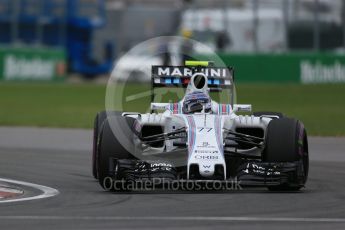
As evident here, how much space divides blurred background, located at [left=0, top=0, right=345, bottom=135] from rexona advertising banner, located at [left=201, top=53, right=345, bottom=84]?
0.04 meters

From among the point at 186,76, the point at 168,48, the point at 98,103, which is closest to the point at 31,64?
the point at 98,103

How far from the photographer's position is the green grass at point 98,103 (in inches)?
1032

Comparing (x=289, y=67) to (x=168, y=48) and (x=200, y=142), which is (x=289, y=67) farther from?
(x=200, y=142)

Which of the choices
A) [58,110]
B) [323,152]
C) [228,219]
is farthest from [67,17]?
[228,219]

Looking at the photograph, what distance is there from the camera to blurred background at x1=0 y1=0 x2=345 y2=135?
36.9m

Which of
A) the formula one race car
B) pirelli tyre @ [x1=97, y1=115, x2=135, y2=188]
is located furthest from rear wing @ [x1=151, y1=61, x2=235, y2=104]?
pirelli tyre @ [x1=97, y1=115, x2=135, y2=188]

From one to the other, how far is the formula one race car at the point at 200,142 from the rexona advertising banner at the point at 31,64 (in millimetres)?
34109

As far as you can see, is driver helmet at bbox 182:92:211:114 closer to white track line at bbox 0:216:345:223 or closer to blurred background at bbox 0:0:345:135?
white track line at bbox 0:216:345:223

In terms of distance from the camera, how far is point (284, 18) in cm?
4609

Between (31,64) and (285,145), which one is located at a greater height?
(31,64)

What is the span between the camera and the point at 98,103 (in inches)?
1369

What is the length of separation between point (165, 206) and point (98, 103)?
2389cm

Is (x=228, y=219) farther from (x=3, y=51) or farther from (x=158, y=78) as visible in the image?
(x=3, y=51)

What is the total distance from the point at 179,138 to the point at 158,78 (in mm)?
1539
